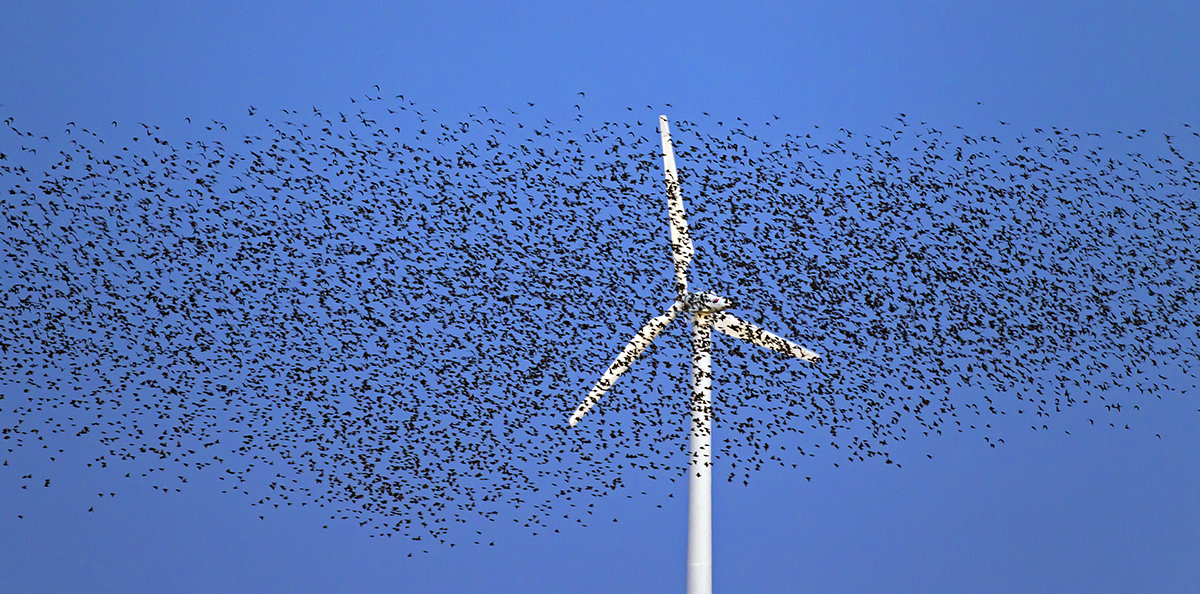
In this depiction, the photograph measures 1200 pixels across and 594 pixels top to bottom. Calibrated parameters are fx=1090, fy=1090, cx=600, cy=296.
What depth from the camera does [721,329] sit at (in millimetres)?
14227

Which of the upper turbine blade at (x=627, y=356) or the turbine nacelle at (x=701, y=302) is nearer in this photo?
the upper turbine blade at (x=627, y=356)

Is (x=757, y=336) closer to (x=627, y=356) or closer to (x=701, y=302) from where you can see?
(x=701, y=302)

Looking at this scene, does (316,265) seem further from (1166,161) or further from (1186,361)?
(1186,361)

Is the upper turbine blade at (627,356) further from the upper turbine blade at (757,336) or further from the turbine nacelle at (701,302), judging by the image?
the upper turbine blade at (757,336)

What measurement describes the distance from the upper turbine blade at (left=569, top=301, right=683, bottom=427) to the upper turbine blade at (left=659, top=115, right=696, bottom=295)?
0.38 meters

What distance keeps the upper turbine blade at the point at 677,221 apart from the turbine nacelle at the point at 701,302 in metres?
0.09

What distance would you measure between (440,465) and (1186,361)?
956 cm

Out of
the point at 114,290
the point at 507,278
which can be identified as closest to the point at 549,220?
the point at 507,278

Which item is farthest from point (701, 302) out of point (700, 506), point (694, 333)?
point (700, 506)

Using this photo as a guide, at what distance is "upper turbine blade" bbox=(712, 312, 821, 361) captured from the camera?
13.9 metres

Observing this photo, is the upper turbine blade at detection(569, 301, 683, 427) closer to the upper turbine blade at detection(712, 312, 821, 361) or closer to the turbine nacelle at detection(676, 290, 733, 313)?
the turbine nacelle at detection(676, 290, 733, 313)

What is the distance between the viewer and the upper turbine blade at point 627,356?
42.7 feet

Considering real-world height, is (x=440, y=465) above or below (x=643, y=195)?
below

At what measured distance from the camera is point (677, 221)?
14.0 m
